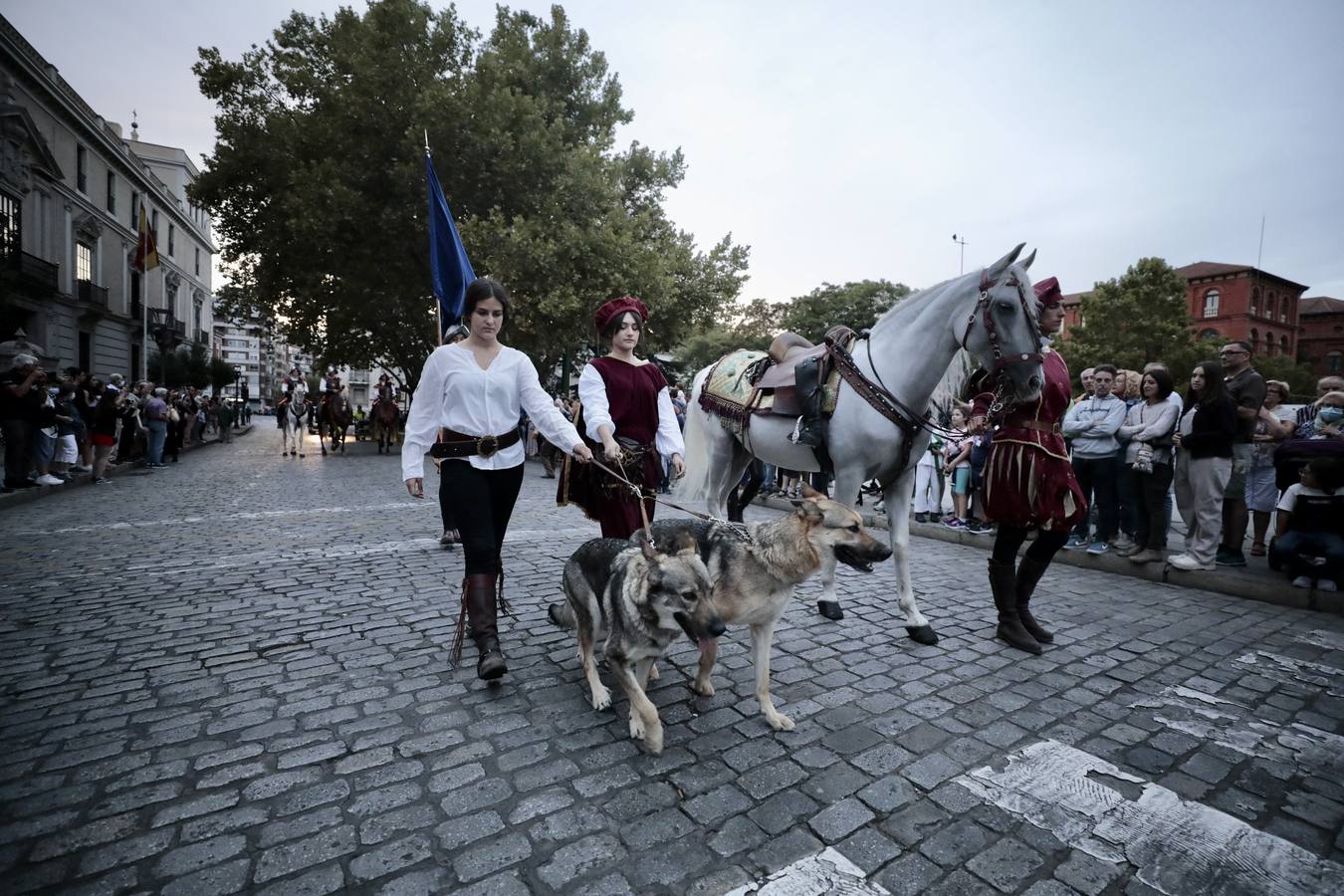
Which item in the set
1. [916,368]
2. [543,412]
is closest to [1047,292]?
[916,368]

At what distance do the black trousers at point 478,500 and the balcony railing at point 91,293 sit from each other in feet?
152

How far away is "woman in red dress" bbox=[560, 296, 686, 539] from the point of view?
4.28m

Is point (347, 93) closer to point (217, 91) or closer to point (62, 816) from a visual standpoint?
point (217, 91)

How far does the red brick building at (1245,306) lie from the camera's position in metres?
69.1

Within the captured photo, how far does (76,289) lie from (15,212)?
6.09m

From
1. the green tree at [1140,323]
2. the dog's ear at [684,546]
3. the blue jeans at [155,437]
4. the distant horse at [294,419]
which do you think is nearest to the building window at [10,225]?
the distant horse at [294,419]

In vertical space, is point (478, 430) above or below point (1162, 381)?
below

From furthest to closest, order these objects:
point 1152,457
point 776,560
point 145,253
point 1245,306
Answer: point 1245,306, point 145,253, point 1152,457, point 776,560

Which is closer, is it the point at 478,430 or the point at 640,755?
the point at 640,755

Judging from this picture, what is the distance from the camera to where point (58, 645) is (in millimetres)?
4285

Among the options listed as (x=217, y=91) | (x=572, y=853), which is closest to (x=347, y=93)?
(x=217, y=91)

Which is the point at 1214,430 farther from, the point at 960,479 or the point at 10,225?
the point at 10,225

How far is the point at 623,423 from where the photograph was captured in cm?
440

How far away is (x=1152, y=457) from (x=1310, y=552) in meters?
1.54
